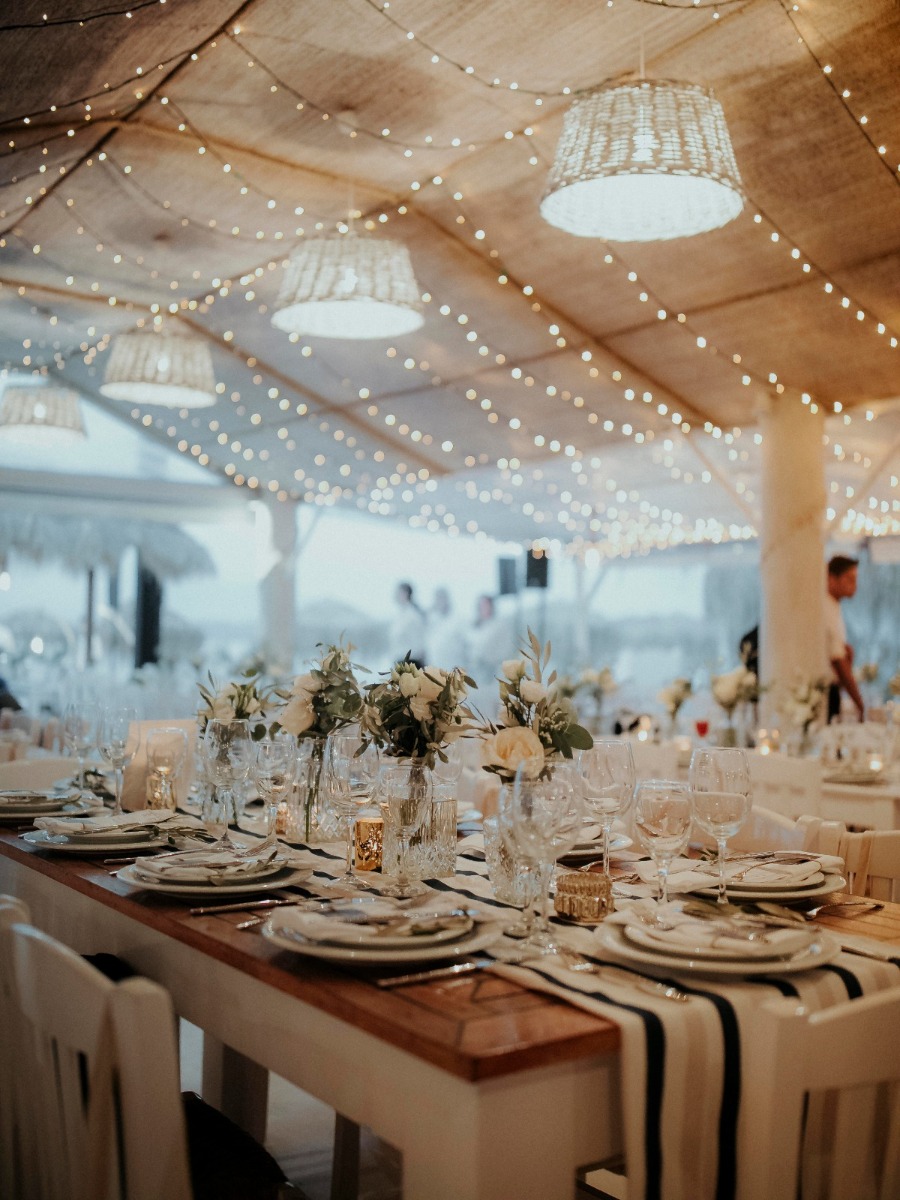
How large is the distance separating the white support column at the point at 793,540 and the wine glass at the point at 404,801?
15.9 ft

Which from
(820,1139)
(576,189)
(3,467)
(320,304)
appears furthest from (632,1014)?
(3,467)

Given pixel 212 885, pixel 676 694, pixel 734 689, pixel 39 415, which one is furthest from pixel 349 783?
pixel 39 415

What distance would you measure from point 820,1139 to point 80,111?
4.19 metres

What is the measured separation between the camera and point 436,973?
173cm

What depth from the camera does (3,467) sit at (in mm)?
9789

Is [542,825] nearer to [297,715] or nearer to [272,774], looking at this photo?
[272,774]

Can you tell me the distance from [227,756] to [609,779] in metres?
0.88

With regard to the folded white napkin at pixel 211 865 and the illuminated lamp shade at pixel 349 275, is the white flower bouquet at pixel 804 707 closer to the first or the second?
the illuminated lamp shade at pixel 349 275

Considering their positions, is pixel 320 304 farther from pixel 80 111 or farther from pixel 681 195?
pixel 681 195

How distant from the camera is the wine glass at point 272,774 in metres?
2.53

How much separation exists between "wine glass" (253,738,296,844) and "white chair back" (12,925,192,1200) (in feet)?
2.76

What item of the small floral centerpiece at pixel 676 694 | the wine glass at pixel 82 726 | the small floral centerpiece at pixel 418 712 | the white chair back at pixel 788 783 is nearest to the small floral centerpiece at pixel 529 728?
the small floral centerpiece at pixel 418 712

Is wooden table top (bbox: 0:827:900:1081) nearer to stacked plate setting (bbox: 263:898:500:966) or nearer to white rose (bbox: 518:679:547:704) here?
stacked plate setting (bbox: 263:898:500:966)

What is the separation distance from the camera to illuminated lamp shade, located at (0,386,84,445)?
24.6 feet
